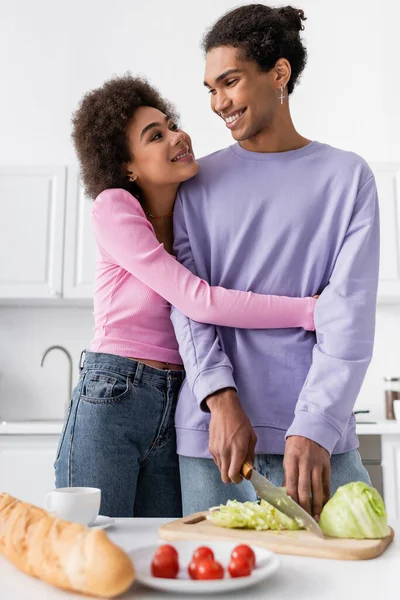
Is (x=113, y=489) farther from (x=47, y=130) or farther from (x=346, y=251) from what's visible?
(x=47, y=130)

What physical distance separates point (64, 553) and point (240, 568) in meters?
0.16

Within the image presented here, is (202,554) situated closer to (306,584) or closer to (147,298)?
(306,584)

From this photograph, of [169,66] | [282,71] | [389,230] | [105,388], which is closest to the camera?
[105,388]

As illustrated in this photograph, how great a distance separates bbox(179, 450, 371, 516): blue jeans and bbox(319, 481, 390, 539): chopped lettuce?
33cm

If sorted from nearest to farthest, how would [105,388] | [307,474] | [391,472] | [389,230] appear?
[307,474]
[105,388]
[391,472]
[389,230]

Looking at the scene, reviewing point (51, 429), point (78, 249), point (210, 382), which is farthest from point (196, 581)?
point (78, 249)

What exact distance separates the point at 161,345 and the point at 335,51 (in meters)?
2.72

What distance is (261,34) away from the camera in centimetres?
133

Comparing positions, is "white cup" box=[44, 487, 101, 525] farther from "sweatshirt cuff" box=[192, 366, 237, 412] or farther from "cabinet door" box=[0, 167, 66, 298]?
"cabinet door" box=[0, 167, 66, 298]

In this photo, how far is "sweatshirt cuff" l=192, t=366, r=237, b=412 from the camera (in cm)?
115

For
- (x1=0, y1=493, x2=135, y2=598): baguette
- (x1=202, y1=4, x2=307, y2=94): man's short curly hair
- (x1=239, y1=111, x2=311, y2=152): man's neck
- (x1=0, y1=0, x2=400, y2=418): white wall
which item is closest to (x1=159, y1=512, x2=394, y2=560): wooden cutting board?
(x1=0, y1=493, x2=135, y2=598): baguette

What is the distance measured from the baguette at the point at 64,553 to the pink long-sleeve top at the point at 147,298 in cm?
65

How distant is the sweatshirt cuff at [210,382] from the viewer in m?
1.15

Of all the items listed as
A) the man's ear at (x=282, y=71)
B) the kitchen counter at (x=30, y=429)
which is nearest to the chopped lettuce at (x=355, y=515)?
the man's ear at (x=282, y=71)
